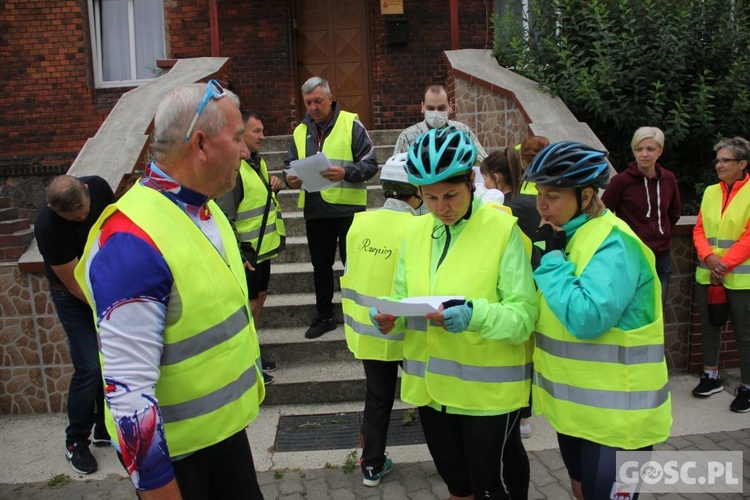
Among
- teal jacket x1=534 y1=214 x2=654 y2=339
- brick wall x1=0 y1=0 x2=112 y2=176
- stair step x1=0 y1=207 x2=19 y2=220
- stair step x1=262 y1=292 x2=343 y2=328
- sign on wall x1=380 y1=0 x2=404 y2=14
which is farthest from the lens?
brick wall x1=0 y1=0 x2=112 y2=176

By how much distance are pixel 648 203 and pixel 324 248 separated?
9.03 feet

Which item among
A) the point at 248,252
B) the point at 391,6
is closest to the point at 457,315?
the point at 248,252

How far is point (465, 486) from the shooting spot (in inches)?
113

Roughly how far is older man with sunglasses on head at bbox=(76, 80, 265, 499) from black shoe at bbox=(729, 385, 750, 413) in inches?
166

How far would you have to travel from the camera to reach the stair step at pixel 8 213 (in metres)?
5.21

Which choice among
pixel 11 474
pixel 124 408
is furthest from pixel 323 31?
pixel 124 408

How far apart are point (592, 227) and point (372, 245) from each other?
1.46m

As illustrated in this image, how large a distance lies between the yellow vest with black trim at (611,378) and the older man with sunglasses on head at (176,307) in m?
1.27

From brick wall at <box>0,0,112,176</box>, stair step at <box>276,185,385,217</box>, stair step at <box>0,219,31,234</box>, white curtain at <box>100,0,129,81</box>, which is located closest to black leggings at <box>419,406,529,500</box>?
stair step at <box>0,219,31,234</box>

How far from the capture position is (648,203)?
5.05 meters

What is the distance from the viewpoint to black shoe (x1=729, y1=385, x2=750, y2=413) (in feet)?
15.8

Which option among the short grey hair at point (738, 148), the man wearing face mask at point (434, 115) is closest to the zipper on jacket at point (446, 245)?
the man wearing face mask at point (434, 115)

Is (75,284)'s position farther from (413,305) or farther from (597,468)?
(597,468)

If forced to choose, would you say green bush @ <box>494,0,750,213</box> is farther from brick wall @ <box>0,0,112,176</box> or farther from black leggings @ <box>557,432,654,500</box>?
brick wall @ <box>0,0,112,176</box>
